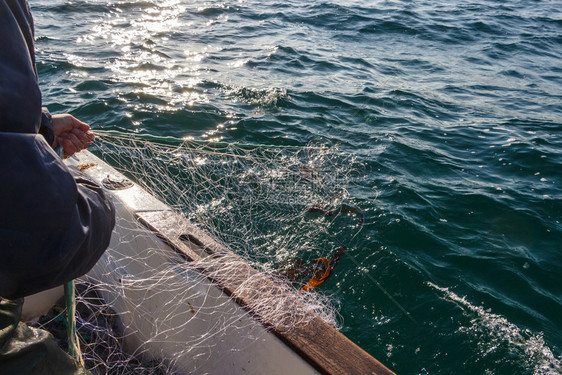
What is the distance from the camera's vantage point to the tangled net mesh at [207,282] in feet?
9.72

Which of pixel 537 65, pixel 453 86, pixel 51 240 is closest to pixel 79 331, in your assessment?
pixel 51 240

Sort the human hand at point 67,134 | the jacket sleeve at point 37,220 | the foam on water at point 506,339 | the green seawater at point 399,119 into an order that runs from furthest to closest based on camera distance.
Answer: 1. the green seawater at point 399,119
2. the foam on water at point 506,339
3. the human hand at point 67,134
4. the jacket sleeve at point 37,220

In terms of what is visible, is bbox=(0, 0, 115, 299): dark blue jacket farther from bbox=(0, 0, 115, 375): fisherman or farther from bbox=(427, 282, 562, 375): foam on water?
bbox=(427, 282, 562, 375): foam on water

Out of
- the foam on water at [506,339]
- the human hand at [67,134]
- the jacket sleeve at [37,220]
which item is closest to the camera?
the jacket sleeve at [37,220]

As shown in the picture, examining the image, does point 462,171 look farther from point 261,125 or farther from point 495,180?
point 261,125

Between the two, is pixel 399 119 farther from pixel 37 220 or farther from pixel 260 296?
pixel 37 220

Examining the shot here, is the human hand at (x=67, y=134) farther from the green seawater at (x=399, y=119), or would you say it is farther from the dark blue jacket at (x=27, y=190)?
the green seawater at (x=399, y=119)

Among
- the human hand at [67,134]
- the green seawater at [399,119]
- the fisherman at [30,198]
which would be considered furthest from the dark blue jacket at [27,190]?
the green seawater at [399,119]

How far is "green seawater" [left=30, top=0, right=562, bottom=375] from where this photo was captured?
4234 millimetres

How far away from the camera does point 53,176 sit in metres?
1.37

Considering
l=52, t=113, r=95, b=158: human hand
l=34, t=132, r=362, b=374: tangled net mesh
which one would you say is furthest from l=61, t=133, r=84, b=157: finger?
l=34, t=132, r=362, b=374: tangled net mesh

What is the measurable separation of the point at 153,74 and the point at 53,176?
359 inches

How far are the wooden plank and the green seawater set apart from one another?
1.44m

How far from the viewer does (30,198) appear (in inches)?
51.0
